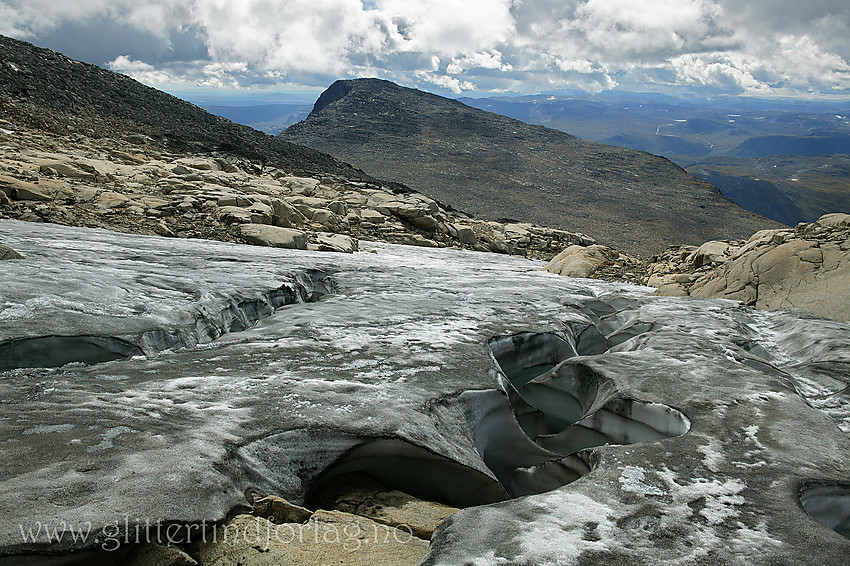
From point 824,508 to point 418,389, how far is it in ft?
9.68

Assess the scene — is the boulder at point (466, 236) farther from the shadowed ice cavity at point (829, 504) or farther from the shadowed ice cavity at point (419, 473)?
the shadowed ice cavity at point (829, 504)

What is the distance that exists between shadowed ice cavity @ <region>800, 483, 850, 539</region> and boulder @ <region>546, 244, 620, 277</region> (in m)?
12.4

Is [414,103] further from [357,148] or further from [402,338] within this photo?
[402,338]

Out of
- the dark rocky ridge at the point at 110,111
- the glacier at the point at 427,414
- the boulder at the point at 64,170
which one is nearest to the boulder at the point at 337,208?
the boulder at the point at 64,170

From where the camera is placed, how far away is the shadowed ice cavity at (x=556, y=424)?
4.50m

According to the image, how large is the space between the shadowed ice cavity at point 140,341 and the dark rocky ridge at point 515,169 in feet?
100

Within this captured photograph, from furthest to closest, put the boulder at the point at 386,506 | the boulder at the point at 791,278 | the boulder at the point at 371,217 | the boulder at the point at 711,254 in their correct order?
the boulder at the point at 371,217, the boulder at the point at 711,254, the boulder at the point at 791,278, the boulder at the point at 386,506

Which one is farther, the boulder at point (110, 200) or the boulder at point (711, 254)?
the boulder at point (711, 254)

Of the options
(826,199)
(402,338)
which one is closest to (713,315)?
(402,338)

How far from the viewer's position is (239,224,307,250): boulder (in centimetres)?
1416

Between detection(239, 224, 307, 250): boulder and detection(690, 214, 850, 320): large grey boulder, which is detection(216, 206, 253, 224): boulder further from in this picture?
detection(690, 214, 850, 320): large grey boulder

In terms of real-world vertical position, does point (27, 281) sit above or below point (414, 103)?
below

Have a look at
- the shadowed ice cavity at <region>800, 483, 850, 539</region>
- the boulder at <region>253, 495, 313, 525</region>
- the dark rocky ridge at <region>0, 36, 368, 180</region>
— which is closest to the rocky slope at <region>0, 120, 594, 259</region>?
the dark rocky ridge at <region>0, 36, 368, 180</region>

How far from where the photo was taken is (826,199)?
168250 millimetres
